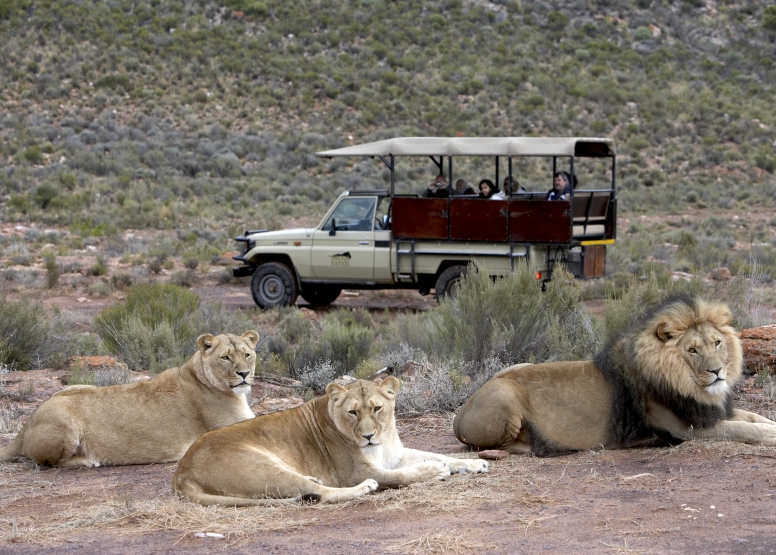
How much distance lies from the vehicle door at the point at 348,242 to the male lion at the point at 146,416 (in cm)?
997

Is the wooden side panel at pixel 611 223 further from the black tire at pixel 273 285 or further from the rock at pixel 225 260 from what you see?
the rock at pixel 225 260

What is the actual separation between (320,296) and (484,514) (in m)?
14.0

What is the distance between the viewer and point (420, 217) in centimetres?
1692

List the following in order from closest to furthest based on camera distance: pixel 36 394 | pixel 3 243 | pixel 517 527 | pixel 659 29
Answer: pixel 517 527
pixel 36 394
pixel 3 243
pixel 659 29

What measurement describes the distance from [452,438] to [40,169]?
111 feet

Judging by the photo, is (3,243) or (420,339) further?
(3,243)

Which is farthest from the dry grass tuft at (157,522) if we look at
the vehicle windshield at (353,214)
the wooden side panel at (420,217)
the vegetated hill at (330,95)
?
the vegetated hill at (330,95)

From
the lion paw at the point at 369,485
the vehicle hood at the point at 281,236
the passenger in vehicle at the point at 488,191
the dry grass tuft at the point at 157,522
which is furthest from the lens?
the vehicle hood at the point at 281,236

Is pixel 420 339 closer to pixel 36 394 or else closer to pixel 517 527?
pixel 36 394

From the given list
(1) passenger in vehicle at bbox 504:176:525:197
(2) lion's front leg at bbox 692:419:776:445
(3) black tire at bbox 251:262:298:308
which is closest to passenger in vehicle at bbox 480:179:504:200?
(1) passenger in vehicle at bbox 504:176:525:197

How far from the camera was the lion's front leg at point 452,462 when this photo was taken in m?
6.44

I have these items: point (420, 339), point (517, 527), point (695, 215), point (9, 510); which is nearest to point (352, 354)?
point (420, 339)

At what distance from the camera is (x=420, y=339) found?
1219 cm

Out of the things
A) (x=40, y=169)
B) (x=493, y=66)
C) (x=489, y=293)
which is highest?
(x=493, y=66)
